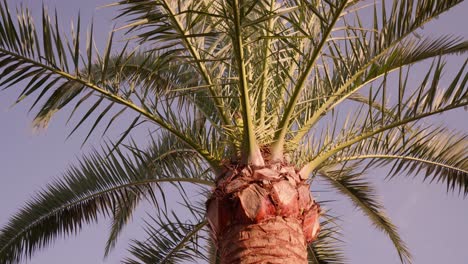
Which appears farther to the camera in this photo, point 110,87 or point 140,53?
point 140,53

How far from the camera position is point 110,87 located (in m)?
5.52

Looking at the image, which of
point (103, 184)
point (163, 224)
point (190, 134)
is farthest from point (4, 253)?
point (190, 134)

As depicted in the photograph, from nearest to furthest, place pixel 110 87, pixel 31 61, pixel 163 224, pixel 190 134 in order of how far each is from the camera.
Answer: pixel 31 61, pixel 110 87, pixel 190 134, pixel 163 224

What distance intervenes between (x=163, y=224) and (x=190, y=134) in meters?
1.10

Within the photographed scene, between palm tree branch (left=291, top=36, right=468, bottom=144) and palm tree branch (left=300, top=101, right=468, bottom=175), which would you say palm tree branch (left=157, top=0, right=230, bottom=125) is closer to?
palm tree branch (left=291, top=36, right=468, bottom=144)

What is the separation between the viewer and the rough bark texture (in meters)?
4.93

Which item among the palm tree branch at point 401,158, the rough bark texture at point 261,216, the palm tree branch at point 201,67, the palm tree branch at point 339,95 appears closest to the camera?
the rough bark texture at point 261,216

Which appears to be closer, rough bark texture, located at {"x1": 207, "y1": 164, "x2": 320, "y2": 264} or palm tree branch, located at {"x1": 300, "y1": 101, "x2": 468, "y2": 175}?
rough bark texture, located at {"x1": 207, "y1": 164, "x2": 320, "y2": 264}

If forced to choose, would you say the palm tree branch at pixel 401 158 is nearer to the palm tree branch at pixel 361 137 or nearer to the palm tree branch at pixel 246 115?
the palm tree branch at pixel 361 137

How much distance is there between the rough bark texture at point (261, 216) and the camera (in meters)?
4.93

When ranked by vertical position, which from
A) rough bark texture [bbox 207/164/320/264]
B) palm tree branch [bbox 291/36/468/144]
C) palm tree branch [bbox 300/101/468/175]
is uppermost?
palm tree branch [bbox 291/36/468/144]

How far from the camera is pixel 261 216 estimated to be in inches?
198

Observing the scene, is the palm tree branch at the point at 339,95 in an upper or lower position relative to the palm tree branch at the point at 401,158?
upper

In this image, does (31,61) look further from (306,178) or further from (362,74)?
(362,74)
